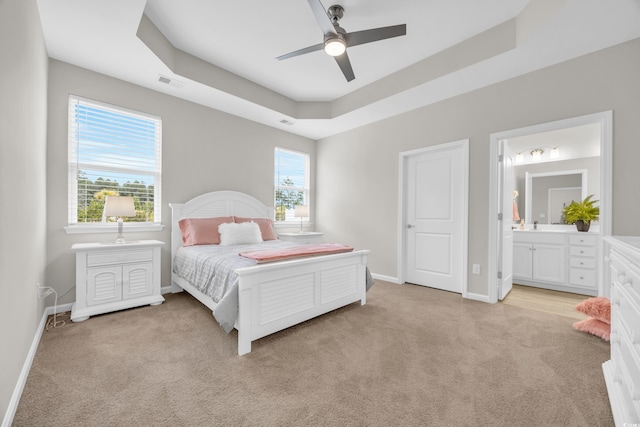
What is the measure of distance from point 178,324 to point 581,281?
16.3 ft

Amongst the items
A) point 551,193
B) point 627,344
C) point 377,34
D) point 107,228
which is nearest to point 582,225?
point 551,193

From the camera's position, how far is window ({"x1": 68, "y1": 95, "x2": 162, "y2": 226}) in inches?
116

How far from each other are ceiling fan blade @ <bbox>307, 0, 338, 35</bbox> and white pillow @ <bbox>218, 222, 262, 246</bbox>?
2.41m

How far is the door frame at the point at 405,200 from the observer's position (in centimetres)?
Answer: 338

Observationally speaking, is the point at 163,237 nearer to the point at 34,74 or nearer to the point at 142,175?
the point at 142,175

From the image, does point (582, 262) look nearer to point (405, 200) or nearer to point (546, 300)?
point (546, 300)

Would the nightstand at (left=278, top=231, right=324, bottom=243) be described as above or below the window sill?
below

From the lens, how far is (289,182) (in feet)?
16.8

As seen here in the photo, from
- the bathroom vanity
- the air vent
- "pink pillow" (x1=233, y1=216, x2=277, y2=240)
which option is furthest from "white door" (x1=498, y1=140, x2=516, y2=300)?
the air vent

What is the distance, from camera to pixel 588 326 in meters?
2.34

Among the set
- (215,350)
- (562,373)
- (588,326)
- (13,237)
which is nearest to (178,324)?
(215,350)

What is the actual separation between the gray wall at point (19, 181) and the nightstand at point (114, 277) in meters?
0.30

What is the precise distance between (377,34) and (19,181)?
8.72ft

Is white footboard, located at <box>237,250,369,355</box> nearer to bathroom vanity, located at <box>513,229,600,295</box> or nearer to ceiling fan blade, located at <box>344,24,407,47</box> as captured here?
ceiling fan blade, located at <box>344,24,407,47</box>
